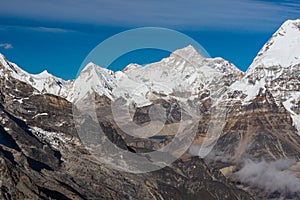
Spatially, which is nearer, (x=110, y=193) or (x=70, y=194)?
(x=70, y=194)

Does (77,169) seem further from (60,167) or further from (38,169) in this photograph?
(38,169)

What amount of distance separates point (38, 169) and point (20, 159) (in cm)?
548

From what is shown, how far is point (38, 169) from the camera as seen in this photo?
182000 mm

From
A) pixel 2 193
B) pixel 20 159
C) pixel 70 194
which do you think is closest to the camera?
pixel 2 193

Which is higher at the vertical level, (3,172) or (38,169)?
(38,169)

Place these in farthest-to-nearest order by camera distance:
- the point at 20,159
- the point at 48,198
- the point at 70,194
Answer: the point at 20,159
the point at 70,194
the point at 48,198

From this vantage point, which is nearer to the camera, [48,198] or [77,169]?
[48,198]

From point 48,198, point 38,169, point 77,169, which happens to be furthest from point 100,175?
point 48,198

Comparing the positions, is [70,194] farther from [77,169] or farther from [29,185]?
[77,169]

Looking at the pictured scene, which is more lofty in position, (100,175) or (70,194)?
(100,175)

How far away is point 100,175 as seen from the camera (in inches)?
7785

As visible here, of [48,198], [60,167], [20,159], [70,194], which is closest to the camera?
[48,198]

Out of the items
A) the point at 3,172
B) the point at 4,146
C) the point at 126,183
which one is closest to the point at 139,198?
the point at 126,183

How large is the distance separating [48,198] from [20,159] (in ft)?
100
